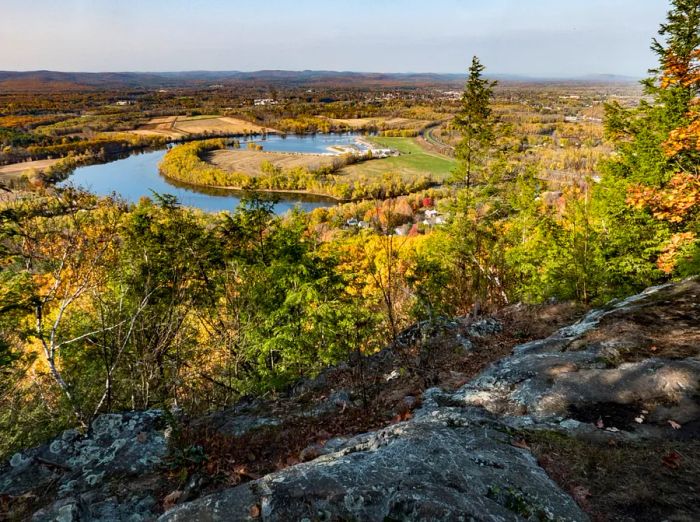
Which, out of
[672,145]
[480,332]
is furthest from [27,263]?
[672,145]

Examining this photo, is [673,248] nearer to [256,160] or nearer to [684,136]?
[684,136]

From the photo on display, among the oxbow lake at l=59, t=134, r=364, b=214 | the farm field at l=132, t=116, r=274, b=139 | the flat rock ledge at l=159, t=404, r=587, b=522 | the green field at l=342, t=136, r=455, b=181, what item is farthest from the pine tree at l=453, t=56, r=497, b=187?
the farm field at l=132, t=116, r=274, b=139

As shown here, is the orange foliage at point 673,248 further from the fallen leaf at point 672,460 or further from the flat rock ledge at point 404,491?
the flat rock ledge at point 404,491

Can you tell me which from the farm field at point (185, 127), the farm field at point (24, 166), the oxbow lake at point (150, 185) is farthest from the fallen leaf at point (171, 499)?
the farm field at point (185, 127)

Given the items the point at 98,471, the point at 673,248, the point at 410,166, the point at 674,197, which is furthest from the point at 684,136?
the point at 410,166

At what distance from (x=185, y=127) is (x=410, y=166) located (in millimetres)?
112168

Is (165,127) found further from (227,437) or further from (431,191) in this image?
(227,437)

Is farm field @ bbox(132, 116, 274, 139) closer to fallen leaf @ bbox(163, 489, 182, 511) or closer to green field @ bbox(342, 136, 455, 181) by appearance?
green field @ bbox(342, 136, 455, 181)

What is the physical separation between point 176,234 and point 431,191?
9093 centimetres

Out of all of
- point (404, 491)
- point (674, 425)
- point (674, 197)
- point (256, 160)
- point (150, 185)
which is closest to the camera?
point (404, 491)

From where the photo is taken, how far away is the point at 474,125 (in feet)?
65.7

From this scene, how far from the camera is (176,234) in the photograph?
12.1 metres

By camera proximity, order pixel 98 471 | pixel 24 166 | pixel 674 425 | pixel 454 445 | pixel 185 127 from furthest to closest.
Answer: pixel 185 127, pixel 24 166, pixel 98 471, pixel 674 425, pixel 454 445

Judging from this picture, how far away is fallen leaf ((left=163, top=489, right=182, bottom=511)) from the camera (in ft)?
16.1
